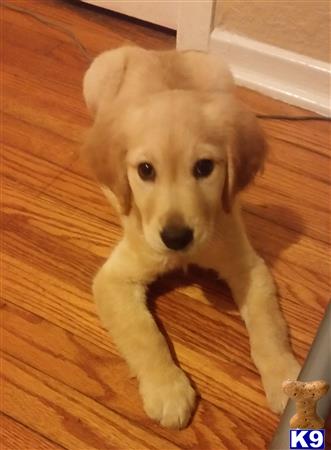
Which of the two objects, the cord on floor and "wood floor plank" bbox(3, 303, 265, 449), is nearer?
"wood floor plank" bbox(3, 303, 265, 449)

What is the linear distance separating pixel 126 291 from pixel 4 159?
0.70 meters

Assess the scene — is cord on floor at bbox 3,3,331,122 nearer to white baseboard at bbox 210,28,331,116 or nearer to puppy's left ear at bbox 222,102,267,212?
white baseboard at bbox 210,28,331,116

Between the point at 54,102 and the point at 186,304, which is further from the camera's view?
the point at 54,102

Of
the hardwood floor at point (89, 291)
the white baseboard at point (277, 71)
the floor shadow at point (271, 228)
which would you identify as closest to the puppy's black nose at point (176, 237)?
the hardwood floor at point (89, 291)

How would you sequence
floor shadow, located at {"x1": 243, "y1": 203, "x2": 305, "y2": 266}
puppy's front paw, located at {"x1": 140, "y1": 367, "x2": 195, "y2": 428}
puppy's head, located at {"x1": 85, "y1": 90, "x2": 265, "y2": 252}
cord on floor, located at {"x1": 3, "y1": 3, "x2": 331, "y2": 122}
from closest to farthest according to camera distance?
puppy's head, located at {"x1": 85, "y1": 90, "x2": 265, "y2": 252}
puppy's front paw, located at {"x1": 140, "y1": 367, "x2": 195, "y2": 428}
floor shadow, located at {"x1": 243, "y1": 203, "x2": 305, "y2": 266}
cord on floor, located at {"x1": 3, "y1": 3, "x2": 331, "y2": 122}

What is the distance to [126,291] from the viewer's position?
4.88 ft

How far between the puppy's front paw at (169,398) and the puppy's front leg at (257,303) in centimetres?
18

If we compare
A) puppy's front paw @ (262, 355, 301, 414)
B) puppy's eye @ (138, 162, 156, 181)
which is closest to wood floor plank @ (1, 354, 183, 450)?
puppy's front paw @ (262, 355, 301, 414)

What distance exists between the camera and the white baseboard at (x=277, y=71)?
2086 millimetres

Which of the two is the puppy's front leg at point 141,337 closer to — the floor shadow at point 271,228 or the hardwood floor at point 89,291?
the hardwood floor at point 89,291

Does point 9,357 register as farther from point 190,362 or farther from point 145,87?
point 145,87

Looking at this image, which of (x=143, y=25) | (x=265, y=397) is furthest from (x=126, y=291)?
(x=143, y=25)

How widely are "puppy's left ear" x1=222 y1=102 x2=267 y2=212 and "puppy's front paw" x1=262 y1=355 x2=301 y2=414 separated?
0.38 meters

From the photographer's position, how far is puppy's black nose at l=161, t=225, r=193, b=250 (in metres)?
1.19
